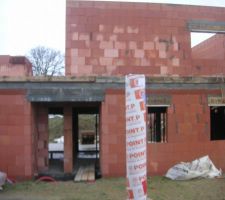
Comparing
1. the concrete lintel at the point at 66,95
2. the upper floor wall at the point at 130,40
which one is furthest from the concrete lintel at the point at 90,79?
the upper floor wall at the point at 130,40

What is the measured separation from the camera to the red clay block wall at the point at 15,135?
1173 cm

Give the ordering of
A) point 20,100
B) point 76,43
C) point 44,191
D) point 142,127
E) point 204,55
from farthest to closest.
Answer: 1. point 204,55
2. point 76,43
3. point 20,100
4. point 44,191
5. point 142,127

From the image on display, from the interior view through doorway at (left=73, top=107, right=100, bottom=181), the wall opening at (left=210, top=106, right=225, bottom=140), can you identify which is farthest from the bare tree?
the wall opening at (left=210, top=106, right=225, bottom=140)

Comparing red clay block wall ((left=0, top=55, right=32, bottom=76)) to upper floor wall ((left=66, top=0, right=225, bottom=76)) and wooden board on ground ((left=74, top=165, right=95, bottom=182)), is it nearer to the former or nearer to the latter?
upper floor wall ((left=66, top=0, right=225, bottom=76))

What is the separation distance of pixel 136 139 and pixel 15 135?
23.1 feet

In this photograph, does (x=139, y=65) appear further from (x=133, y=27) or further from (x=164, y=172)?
(x=164, y=172)

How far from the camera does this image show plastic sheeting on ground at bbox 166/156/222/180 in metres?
11.4

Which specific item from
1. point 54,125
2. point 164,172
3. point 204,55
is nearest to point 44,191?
point 164,172

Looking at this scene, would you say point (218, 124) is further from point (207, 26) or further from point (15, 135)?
point (15, 135)

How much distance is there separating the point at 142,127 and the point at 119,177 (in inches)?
264

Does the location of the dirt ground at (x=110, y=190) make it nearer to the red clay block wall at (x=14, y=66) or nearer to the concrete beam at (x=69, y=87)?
the concrete beam at (x=69, y=87)

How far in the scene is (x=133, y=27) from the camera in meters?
14.0

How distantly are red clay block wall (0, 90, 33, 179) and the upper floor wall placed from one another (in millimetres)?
2404

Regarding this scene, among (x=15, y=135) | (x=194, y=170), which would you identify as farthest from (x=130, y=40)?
(x=15, y=135)
